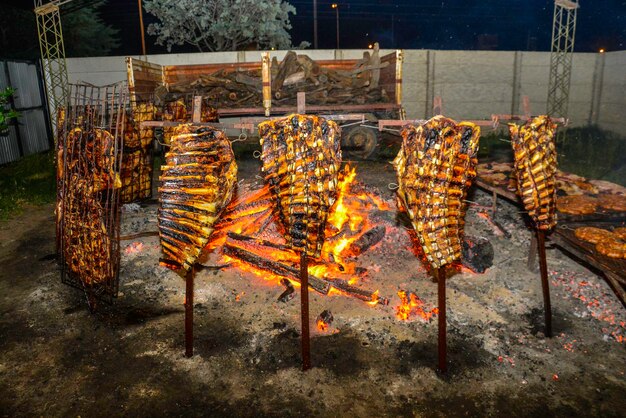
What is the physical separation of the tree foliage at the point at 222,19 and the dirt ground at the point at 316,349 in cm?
2015

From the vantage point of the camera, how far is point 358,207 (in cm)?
870

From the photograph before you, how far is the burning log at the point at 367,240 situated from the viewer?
7.50 metres

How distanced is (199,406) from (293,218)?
7.35ft

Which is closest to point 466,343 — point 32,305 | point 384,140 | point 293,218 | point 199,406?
point 293,218

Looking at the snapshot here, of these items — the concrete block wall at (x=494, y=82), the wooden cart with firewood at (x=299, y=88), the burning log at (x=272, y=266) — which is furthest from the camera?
the concrete block wall at (x=494, y=82)

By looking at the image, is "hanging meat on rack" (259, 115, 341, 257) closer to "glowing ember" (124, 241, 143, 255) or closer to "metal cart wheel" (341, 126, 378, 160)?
"glowing ember" (124, 241, 143, 255)

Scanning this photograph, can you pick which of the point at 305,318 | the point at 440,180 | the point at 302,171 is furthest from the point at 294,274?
the point at 440,180

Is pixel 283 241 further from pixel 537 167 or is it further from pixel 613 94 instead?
pixel 613 94

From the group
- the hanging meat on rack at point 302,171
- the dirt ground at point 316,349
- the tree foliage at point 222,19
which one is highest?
the tree foliage at point 222,19

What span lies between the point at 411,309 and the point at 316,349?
1.67 m

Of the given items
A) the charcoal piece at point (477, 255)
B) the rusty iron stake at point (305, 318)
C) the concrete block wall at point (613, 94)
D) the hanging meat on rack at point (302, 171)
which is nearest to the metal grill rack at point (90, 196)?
the hanging meat on rack at point (302, 171)

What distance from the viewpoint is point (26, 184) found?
12992mm

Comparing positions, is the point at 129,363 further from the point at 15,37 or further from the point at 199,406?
the point at 15,37

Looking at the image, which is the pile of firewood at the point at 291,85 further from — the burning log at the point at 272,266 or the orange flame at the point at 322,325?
the orange flame at the point at 322,325
